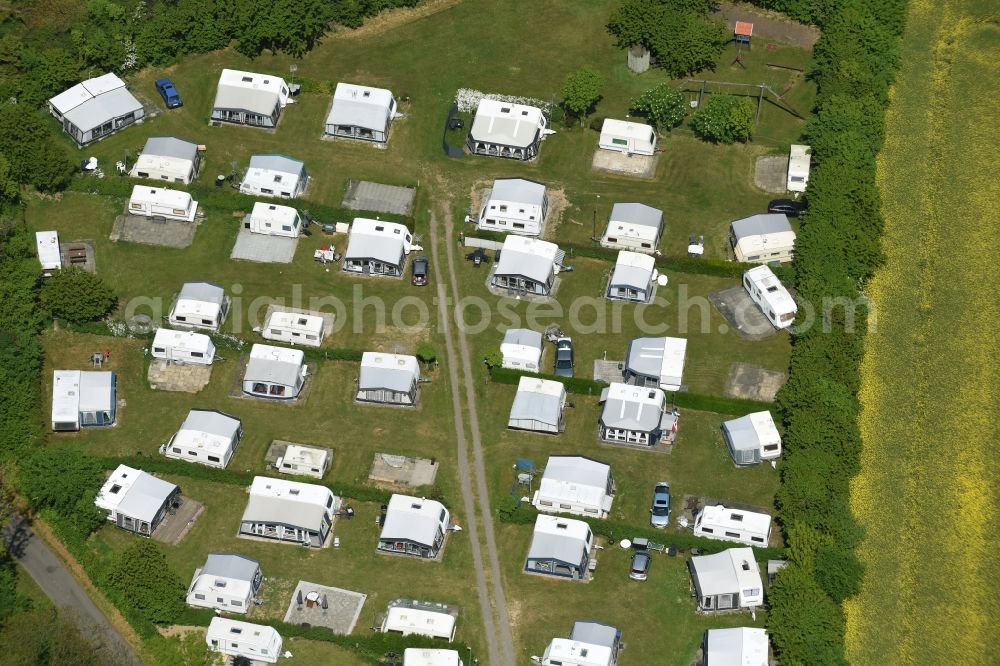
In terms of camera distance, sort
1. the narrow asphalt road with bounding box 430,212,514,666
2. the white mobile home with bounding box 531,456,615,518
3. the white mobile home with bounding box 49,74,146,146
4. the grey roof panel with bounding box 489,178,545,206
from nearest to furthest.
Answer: the narrow asphalt road with bounding box 430,212,514,666 < the white mobile home with bounding box 531,456,615,518 < the grey roof panel with bounding box 489,178,545,206 < the white mobile home with bounding box 49,74,146,146

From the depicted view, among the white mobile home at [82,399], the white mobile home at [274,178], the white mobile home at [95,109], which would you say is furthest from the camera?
the white mobile home at [95,109]

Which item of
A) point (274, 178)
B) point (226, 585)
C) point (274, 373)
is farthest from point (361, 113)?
point (226, 585)

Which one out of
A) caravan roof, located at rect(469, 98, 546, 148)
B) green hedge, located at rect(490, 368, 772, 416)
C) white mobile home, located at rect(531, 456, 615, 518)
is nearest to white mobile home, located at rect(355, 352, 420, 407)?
green hedge, located at rect(490, 368, 772, 416)

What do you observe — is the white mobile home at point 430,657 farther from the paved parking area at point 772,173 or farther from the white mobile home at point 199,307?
the paved parking area at point 772,173

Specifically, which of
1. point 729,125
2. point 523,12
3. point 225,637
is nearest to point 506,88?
point 523,12

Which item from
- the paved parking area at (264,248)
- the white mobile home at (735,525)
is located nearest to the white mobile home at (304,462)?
the paved parking area at (264,248)

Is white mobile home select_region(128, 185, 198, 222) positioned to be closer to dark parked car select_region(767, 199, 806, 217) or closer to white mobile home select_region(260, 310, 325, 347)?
white mobile home select_region(260, 310, 325, 347)

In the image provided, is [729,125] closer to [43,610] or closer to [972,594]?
[972,594]

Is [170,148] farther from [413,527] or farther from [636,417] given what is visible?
[636,417]
